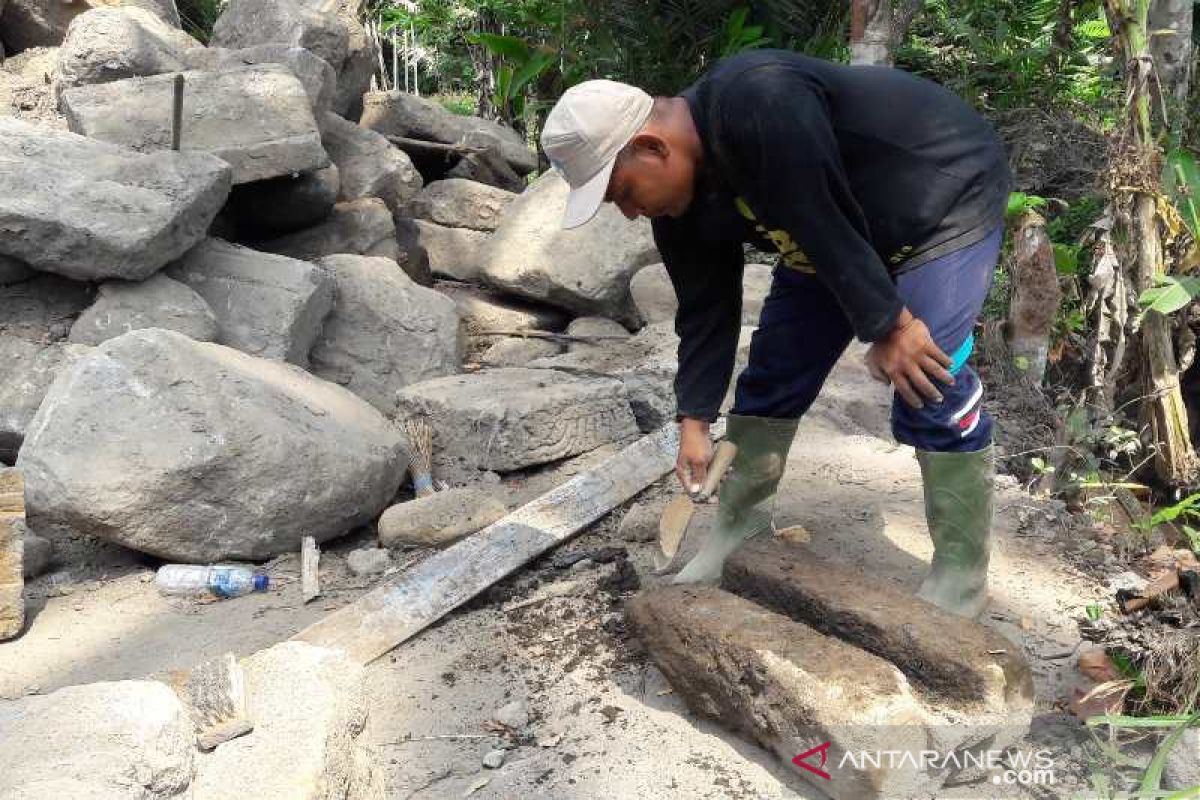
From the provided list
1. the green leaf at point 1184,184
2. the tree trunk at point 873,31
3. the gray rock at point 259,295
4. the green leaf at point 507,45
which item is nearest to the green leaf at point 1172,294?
the green leaf at point 1184,184

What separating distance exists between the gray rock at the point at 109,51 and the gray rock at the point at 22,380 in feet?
6.69

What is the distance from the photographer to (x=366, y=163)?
6.79 metres

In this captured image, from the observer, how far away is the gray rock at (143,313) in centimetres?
441

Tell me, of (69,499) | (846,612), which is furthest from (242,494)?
(846,612)

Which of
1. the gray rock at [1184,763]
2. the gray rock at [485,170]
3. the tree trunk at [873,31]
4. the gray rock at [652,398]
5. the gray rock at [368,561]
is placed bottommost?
the gray rock at [368,561]

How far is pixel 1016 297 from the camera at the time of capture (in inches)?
175

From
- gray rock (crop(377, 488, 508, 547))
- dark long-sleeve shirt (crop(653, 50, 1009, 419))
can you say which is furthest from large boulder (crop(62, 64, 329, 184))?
dark long-sleeve shirt (crop(653, 50, 1009, 419))

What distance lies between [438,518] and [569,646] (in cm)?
103

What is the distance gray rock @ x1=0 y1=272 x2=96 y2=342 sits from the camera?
4.52 metres

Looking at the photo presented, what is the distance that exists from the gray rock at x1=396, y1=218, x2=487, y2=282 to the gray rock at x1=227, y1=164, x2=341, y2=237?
3.05 feet

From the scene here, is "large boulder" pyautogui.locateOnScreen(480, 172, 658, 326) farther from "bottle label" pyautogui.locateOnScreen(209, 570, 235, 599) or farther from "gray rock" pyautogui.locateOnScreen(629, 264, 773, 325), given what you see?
"bottle label" pyautogui.locateOnScreen(209, 570, 235, 599)

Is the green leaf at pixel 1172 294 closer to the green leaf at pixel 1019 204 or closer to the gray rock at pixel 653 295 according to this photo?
the green leaf at pixel 1019 204

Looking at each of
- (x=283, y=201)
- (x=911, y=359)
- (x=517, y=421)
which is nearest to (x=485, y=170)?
(x=283, y=201)

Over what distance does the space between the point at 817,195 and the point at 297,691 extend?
1.41m
